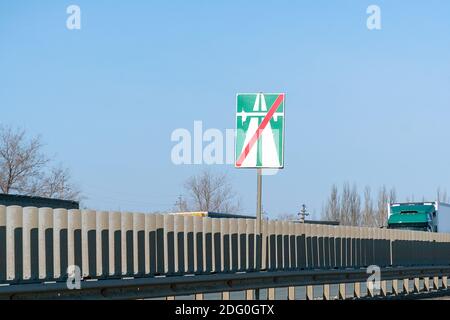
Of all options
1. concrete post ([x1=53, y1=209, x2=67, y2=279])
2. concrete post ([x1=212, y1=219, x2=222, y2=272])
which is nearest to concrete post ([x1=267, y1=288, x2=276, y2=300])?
concrete post ([x1=212, y1=219, x2=222, y2=272])

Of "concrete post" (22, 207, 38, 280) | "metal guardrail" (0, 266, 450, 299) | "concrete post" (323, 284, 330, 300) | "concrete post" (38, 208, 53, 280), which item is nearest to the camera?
"metal guardrail" (0, 266, 450, 299)

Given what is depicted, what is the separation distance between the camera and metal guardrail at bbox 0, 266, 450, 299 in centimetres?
1259

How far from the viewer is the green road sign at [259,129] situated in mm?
16172

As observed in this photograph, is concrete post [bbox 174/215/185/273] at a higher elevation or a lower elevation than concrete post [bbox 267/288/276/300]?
higher

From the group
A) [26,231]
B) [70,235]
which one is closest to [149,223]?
[70,235]

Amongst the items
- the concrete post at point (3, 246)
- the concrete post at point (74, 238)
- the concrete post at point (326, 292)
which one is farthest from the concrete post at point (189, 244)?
the concrete post at point (326, 292)

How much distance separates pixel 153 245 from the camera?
619 inches

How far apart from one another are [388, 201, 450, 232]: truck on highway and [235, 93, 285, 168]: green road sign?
122ft

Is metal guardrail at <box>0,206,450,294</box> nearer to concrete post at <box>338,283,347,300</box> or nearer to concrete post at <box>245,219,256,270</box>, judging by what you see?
concrete post at <box>245,219,256,270</box>

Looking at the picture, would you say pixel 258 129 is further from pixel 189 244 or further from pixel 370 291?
pixel 370 291

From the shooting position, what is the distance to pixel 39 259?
13.0 meters

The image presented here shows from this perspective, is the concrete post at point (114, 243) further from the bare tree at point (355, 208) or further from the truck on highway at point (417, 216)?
the bare tree at point (355, 208)

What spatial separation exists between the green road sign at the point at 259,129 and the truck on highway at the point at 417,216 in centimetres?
3717
